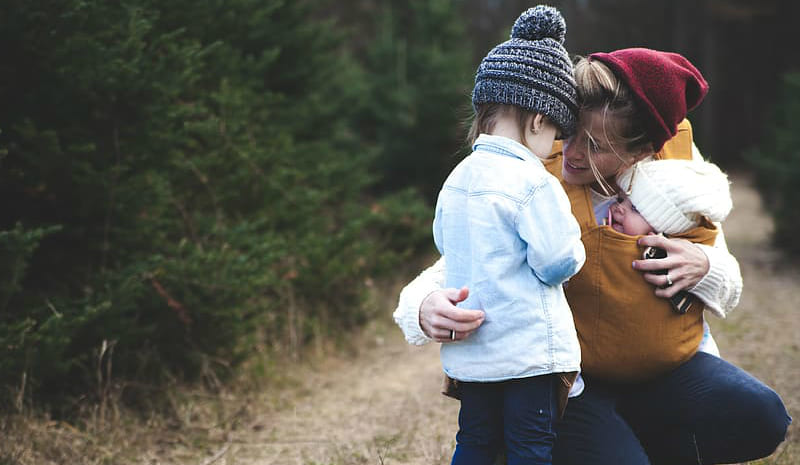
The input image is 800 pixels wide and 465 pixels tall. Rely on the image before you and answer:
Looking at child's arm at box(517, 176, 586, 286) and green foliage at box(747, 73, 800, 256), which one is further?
green foliage at box(747, 73, 800, 256)

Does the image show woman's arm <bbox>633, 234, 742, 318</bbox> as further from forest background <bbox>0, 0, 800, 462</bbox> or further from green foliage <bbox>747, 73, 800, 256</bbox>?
green foliage <bbox>747, 73, 800, 256</bbox>

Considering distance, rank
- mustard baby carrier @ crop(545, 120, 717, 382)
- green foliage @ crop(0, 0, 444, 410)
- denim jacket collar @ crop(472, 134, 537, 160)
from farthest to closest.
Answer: green foliage @ crop(0, 0, 444, 410)
mustard baby carrier @ crop(545, 120, 717, 382)
denim jacket collar @ crop(472, 134, 537, 160)

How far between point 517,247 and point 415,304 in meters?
0.37

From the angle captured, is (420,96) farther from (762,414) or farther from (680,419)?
(762,414)

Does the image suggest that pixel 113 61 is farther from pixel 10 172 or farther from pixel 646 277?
pixel 646 277

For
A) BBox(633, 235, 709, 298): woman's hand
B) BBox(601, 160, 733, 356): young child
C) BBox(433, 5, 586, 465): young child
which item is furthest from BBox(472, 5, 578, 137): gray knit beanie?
BBox(633, 235, 709, 298): woman's hand

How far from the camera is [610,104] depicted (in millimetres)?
2125

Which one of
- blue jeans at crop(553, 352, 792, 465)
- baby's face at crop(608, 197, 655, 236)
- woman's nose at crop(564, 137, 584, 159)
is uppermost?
woman's nose at crop(564, 137, 584, 159)

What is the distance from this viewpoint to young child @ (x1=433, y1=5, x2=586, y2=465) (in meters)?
1.91

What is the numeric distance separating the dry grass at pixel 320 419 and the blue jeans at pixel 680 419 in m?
0.65

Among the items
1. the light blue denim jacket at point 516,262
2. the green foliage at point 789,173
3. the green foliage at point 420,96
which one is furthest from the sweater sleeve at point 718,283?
the green foliage at point 789,173

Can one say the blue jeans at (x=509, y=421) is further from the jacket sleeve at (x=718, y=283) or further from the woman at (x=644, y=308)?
the jacket sleeve at (x=718, y=283)

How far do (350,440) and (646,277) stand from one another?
1.83m

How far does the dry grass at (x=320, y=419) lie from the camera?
309cm
